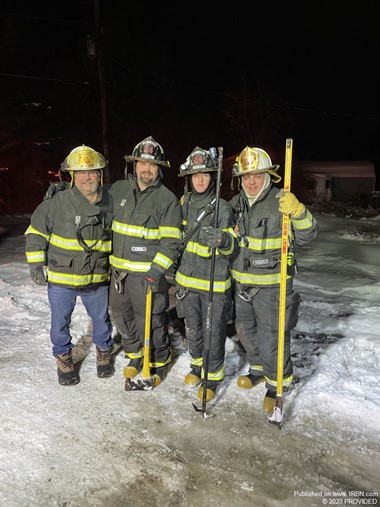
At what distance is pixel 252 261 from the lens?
3742 millimetres

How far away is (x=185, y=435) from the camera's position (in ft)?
11.3

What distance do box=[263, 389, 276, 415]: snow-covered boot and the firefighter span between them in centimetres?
107

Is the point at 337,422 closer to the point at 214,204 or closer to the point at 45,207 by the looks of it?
the point at 214,204

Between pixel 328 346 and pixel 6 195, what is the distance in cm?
2051

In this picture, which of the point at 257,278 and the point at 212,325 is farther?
the point at 212,325

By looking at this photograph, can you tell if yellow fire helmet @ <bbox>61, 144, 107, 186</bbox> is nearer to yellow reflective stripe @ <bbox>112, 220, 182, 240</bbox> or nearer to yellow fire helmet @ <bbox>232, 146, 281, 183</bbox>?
yellow reflective stripe @ <bbox>112, 220, 182, 240</bbox>

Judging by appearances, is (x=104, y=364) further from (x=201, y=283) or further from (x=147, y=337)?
(x=201, y=283)

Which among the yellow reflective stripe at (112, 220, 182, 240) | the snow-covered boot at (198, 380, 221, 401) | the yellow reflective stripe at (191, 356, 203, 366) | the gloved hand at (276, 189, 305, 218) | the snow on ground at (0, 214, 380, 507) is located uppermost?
the gloved hand at (276, 189, 305, 218)

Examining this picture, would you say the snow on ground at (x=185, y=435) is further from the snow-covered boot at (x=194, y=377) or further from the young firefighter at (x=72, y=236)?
the young firefighter at (x=72, y=236)

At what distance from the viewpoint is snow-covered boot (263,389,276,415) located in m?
3.73

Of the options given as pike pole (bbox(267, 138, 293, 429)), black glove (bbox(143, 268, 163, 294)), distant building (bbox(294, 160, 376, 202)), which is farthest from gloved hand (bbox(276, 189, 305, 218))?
distant building (bbox(294, 160, 376, 202))

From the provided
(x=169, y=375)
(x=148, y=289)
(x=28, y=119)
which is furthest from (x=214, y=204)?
(x=28, y=119)

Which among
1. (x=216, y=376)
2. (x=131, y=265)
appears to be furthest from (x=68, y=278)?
(x=216, y=376)

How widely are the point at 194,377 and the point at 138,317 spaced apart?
32.3 inches
